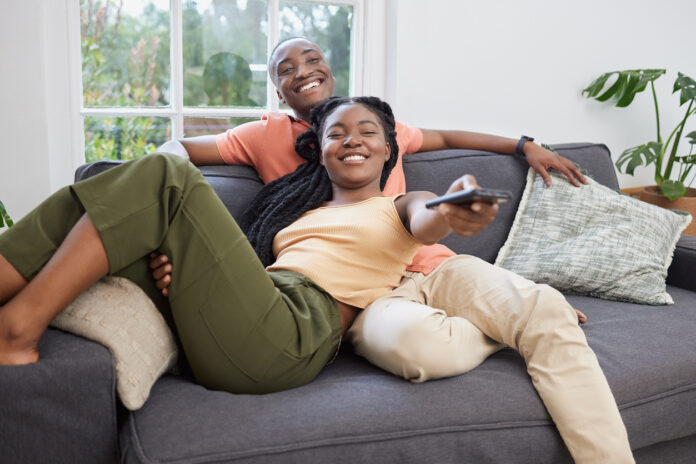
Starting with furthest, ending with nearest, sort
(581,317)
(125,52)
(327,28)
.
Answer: (327,28) → (125,52) → (581,317)

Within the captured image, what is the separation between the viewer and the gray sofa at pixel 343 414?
108 centimetres

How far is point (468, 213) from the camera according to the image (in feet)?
3.88

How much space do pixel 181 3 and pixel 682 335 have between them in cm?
197

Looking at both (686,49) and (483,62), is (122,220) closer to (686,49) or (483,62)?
(483,62)

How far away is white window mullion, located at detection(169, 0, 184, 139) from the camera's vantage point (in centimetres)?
246

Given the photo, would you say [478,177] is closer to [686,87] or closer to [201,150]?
[201,150]

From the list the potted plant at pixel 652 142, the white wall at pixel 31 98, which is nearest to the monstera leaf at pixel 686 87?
the potted plant at pixel 652 142

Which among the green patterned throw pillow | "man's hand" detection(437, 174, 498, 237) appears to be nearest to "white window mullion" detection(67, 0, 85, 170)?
the green patterned throw pillow

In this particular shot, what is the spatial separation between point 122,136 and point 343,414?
169cm

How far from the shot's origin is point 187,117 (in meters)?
2.56

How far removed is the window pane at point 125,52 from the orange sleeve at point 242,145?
0.73 m

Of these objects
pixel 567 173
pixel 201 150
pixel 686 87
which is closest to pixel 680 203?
pixel 686 87

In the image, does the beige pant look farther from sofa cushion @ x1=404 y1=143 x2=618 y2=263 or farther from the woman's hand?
the woman's hand

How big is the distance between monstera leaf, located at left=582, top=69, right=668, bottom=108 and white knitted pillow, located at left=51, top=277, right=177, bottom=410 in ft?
7.93
